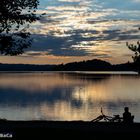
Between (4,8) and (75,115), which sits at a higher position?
(4,8)

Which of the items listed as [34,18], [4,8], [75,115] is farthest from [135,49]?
[75,115]

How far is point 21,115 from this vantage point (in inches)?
3162
